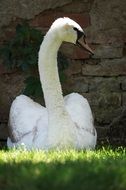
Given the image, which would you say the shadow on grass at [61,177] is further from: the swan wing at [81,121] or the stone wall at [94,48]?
the stone wall at [94,48]

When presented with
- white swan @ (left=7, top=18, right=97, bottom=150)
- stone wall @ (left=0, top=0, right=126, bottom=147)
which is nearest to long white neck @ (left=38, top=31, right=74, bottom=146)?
white swan @ (left=7, top=18, right=97, bottom=150)

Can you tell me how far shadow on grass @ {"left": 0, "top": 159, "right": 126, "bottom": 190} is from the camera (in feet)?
9.54

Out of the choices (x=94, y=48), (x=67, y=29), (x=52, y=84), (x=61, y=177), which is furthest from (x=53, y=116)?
(x=61, y=177)

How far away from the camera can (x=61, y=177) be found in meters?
2.98

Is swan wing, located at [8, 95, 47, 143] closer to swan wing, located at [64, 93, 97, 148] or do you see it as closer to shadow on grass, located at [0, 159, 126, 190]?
swan wing, located at [64, 93, 97, 148]

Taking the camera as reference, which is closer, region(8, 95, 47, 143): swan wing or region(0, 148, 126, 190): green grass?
region(0, 148, 126, 190): green grass

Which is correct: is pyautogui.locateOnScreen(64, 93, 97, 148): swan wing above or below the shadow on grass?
below

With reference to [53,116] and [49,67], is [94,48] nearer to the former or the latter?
[49,67]

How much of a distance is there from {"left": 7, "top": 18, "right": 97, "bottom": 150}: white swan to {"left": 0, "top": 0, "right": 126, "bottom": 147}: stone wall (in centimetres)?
119

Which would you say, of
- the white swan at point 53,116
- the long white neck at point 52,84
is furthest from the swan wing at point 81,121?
the long white neck at point 52,84

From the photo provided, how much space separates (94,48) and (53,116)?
2181mm

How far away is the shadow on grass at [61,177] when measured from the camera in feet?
9.54

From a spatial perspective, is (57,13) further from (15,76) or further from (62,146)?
(62,146)

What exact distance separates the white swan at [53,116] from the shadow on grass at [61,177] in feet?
8.65
